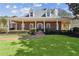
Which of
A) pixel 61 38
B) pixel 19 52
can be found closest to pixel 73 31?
pixel 61 38

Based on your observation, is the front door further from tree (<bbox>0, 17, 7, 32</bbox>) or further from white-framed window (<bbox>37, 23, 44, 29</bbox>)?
tree (<bbox>0, 17, 7, 32</bbox>)

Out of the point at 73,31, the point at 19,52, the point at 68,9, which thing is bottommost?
the point at 19,52

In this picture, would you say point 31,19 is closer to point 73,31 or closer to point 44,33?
point 44,33

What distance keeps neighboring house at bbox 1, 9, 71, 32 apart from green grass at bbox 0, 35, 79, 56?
178 mm

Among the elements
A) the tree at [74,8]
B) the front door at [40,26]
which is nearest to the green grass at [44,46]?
the front door at [40,26]

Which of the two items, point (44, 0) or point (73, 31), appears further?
point (73, 31)

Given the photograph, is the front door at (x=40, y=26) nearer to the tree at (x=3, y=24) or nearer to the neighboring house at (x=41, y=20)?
the neighboring house at (x=41, y=20)

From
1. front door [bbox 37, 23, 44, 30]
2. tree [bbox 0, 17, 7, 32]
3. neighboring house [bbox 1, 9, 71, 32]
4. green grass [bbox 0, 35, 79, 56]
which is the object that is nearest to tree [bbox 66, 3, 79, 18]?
neighboring house [bbox 1, 9, 71, 32]

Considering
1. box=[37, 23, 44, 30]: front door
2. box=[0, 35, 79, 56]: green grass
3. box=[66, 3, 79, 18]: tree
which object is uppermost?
box=[66, 3, 79, 18]: tree

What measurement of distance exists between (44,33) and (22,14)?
1.51ft

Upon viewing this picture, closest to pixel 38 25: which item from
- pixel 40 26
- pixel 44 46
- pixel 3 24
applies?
pixel 40 26

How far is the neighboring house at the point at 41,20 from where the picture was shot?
514cm

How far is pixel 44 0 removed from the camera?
4855 mm

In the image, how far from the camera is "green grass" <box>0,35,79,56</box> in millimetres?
5031
